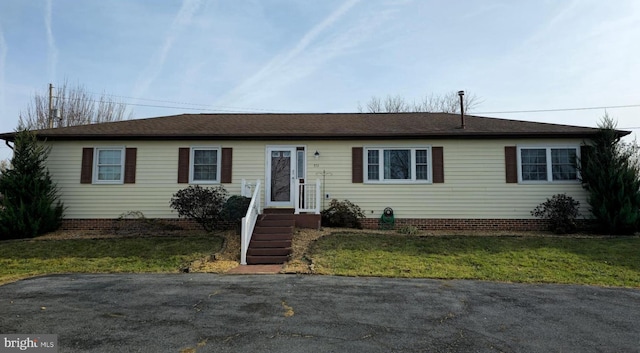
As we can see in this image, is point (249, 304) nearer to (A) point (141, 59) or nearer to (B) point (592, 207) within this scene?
(B) point (592, 207)

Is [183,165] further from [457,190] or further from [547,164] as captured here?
[547,164]

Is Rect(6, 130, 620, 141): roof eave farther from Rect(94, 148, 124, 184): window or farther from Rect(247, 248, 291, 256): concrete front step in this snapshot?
Rect(247, 248, 291, 256): concrete front step

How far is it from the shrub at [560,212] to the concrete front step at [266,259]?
26.8 ft

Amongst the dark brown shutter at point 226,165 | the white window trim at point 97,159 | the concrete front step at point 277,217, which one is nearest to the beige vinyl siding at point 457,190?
the concrete front step at point 277,217

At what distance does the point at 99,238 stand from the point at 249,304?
7645 millimetres

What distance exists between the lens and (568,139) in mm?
12219

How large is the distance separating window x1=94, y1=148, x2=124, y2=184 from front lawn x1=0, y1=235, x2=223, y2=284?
8.55ft

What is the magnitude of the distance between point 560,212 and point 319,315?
32.2ft

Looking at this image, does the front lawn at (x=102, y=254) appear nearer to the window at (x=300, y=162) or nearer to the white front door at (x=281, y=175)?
the white front door at (x=281, y=175)

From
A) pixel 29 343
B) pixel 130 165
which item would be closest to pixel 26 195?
pixel 130 165

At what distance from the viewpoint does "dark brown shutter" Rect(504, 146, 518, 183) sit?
1221cm

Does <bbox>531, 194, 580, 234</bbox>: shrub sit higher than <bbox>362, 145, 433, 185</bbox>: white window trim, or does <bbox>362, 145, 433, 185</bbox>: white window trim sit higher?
<bbox>362, 145, 433, 185</bbox>: white window trim

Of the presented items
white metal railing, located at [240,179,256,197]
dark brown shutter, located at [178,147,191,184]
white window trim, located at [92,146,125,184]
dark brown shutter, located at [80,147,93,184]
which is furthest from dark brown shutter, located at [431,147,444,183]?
dark brown shutter, located at [80,147,93,184]

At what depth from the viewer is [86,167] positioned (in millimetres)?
12594
